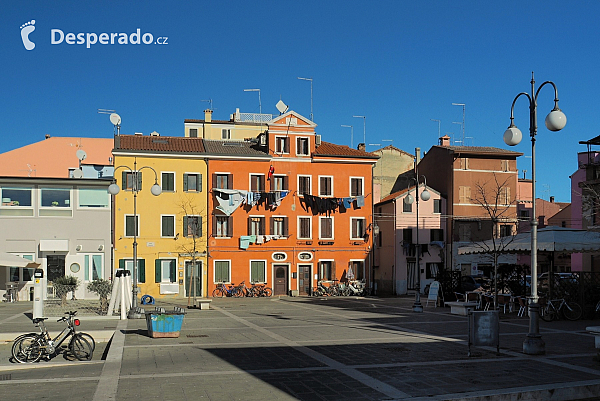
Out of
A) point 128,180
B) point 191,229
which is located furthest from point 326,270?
point 128,180

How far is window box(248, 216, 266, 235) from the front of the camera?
41.8m

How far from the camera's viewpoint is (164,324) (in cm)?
1686

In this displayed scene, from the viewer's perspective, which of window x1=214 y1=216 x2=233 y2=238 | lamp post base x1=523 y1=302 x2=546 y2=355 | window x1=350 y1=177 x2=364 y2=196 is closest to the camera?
lamp post base x1=523 y1=302 x2=546 y2=355

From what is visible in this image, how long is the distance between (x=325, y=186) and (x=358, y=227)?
382 centimetres

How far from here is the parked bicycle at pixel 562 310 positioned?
22078 millimetres

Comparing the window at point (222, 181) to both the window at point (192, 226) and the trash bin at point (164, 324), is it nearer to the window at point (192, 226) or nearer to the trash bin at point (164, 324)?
the window at point (192, 226)

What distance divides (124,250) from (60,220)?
4552mm

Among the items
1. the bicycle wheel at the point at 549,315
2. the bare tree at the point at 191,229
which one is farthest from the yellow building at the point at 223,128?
the bicycle wheel at the point at 549,315

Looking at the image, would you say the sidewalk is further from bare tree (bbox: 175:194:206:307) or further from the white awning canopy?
bare tree (bbox: 175:194:206:307)

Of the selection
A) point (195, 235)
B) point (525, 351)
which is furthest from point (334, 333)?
point (195, 235)

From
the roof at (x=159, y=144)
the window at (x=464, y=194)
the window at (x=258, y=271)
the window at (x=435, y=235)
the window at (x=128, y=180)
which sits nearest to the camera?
the window at (x=128, y=180)

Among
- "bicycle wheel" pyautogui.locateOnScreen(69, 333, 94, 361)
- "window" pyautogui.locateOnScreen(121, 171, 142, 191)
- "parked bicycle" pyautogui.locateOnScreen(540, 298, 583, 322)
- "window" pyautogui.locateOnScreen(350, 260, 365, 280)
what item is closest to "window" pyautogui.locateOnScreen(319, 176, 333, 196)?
"window" pyautogui.locateOnScreen(350, 260, 365, 280)

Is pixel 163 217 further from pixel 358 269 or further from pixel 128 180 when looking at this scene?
pixel 358 269

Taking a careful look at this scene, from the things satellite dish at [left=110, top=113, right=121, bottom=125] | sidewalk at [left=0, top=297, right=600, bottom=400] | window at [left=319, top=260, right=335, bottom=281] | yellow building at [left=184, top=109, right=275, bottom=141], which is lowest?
window at [left=319, top=260, right=335, bottom=281]
